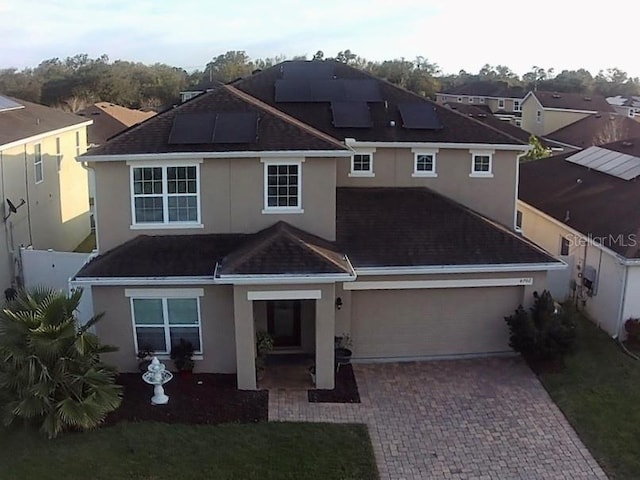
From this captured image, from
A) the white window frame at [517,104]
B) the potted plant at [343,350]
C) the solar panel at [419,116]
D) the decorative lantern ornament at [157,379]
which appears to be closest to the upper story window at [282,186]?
the potted plant at [343,350]

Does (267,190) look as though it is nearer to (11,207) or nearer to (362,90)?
(362,90)

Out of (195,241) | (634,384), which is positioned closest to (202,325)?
(195,241)

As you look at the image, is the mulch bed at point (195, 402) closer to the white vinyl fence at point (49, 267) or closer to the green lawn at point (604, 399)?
the white vinyl fence at point (49, 267)

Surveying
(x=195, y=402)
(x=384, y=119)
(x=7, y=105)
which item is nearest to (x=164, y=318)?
(x=195, y=402)

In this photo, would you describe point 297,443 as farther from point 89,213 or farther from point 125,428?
point 89,213

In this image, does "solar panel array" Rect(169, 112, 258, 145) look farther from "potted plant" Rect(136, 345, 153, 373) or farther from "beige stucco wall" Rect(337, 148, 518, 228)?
"potted plant" Rect(136, 345, 153, 373)

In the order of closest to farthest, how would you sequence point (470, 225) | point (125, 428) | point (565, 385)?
point (125, 428)
point (565, 385)
point (470, 225)
